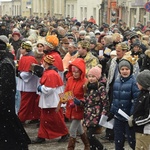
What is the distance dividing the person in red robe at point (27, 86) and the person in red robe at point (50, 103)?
1094 millimetres

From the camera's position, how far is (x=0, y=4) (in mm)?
87188

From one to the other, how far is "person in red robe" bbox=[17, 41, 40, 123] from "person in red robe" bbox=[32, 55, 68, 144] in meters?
1.09

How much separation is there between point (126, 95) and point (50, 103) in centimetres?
182

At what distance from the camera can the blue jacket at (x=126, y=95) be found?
7461 mm

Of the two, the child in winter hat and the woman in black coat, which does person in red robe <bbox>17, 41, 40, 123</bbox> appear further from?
the child in winter hat

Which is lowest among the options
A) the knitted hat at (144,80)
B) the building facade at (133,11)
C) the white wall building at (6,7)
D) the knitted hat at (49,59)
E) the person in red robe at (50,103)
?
the person in red robe at (50,103)

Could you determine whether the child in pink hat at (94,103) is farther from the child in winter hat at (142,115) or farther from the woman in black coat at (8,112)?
the woman in black coat at (8,112)

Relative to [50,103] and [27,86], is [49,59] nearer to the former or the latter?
[50,103]

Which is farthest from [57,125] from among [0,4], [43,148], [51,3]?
[0,4]

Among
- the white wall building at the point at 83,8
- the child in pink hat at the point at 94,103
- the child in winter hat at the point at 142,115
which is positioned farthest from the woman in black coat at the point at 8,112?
the white wall building at the point at 83,8

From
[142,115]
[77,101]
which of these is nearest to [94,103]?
[77,101]

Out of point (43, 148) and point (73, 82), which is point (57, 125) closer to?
point (43, 148)

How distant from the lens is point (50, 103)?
887cm

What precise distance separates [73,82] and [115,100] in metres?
1.03
